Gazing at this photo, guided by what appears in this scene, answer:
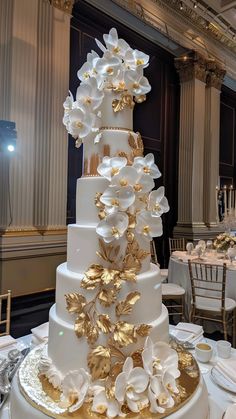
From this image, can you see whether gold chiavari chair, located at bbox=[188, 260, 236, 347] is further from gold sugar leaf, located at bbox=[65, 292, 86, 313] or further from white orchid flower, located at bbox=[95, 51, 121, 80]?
white orchid flower, located at bbox=[95, 51, 121, 80]

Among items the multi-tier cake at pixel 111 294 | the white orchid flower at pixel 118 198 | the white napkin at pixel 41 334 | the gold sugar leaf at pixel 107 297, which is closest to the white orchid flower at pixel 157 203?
the multi-tier cake at pixel 111 294

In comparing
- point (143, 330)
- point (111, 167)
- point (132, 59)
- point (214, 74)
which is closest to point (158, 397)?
point (143, 330)

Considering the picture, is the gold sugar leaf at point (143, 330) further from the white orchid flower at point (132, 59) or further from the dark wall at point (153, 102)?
the dark wall at point (153, 102)

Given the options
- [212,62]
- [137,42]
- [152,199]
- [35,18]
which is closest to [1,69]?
[35,18]

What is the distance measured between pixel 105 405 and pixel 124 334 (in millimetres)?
227

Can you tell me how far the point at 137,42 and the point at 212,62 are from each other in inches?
78.8

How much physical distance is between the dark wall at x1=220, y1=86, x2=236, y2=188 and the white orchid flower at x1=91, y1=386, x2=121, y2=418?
7924 mm

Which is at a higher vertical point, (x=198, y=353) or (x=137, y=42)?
(x=137, y=42)

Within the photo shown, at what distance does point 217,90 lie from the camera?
7285mm

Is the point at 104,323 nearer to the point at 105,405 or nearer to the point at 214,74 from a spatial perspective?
the point at 105,405

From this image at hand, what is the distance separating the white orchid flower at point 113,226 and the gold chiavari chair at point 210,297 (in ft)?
7.53

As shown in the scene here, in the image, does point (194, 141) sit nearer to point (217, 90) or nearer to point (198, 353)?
point (217, 90)

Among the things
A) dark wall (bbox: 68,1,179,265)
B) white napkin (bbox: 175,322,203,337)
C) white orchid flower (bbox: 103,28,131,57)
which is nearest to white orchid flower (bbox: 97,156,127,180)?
white orchid flower (bbox: 103,28,131,57)

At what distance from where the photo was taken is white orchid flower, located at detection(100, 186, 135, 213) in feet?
3.45
